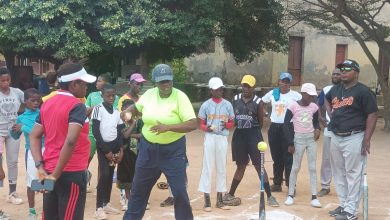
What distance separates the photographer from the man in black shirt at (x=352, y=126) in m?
6.13

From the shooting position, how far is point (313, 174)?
23.2ft

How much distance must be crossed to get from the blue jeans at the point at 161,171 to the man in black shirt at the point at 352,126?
2175 mm

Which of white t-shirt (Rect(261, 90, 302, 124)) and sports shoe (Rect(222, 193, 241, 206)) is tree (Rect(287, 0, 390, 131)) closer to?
white t-shirt (Rect(261, 90, 302, 124))

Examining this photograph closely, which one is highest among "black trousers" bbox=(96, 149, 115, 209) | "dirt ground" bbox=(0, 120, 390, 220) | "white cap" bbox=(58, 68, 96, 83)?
"white cap" bbox=(58, 68, 96, 83)

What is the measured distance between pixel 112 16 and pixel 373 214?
9339mm

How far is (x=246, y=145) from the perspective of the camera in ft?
23.1

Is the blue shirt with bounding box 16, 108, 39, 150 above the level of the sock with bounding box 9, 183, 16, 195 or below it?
above

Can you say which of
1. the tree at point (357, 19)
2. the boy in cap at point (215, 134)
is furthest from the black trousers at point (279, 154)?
the tree at point (357, 19)

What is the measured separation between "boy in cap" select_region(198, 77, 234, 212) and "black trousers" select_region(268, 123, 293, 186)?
1289 mm

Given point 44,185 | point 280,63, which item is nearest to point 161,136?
point 44,185

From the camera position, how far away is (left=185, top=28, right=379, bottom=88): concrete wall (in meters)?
25.8

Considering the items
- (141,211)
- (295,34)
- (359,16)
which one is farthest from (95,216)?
(295,34)

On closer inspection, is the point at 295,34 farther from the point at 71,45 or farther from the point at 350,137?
the point at 350,137

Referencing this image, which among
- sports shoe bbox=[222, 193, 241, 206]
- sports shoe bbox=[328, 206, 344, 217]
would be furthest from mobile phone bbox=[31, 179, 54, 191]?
sports shoe bbox=[328, 206, 344, 217]
